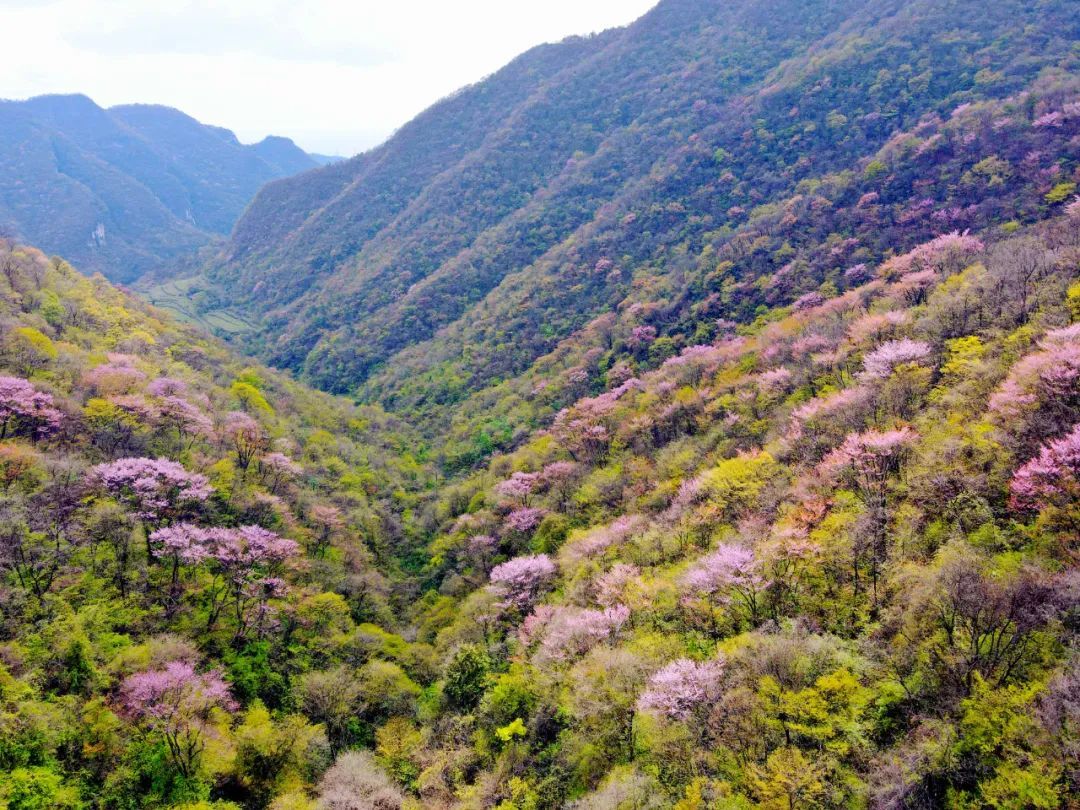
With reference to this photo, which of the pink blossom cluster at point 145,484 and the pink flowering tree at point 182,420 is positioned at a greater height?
the pink flowering tree at point 182,420

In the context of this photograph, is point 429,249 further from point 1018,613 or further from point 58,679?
point 1018,613

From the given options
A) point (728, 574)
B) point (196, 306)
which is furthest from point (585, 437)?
point (196, 306)

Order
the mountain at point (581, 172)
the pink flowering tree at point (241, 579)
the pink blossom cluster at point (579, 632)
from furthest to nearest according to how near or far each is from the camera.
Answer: the mountain at point (581, 172) < the pink flowering tree at point (241, 579) < the pink blossom cluster at point (579, 632)

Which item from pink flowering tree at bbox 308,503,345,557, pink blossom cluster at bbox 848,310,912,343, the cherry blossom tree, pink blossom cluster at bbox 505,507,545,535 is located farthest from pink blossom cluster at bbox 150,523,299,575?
pink blossom cluster at bbox 848,310,912,343

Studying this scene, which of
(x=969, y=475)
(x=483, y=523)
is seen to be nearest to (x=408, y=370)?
(x=483, y=523)

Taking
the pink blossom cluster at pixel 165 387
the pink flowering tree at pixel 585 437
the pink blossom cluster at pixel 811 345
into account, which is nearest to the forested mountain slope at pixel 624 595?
the pink blossom cluster at pixel 811 345

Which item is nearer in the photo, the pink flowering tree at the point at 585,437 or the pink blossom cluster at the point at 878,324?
the pink blossom cluster at the point at 878,324

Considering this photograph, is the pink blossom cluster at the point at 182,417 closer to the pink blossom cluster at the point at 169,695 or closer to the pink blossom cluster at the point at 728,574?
the pink blossom cluster at the point at 169,695
